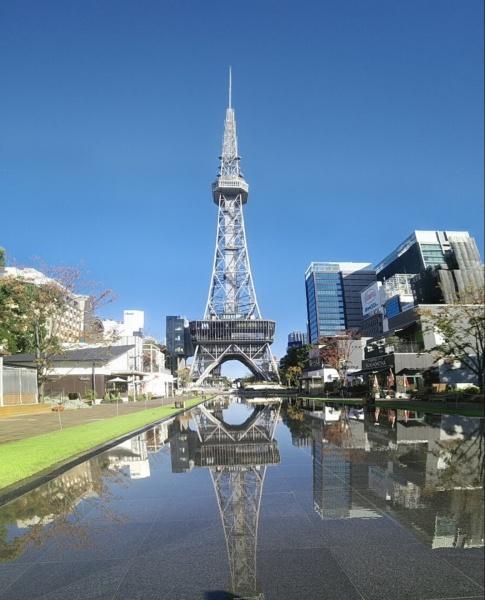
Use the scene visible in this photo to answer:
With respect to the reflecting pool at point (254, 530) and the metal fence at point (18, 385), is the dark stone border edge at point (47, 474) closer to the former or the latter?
the reflecting pool at point (254, 530)

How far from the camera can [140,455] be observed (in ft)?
45.6

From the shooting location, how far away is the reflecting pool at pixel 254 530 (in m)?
4.63

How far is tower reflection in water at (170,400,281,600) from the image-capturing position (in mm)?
5137

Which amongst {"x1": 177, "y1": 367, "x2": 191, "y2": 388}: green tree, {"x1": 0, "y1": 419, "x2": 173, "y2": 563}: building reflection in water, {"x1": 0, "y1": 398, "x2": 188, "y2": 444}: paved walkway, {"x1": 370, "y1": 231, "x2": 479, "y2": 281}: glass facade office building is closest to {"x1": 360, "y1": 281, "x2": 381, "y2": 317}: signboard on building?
{"x1": 370, "y1": 231, "x2": 479, "y2": 281}: glass facade office building

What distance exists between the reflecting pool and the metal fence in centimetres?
2517

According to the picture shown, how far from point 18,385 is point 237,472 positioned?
3046 cm

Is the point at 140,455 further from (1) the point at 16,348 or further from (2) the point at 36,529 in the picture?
(1) the point at 16,348

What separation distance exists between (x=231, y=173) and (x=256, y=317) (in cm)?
5068

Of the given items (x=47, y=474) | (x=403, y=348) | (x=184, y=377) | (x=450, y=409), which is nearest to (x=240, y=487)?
(x=47, y=474)

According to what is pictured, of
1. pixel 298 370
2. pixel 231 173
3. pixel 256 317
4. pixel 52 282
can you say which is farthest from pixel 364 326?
pixel 52 282

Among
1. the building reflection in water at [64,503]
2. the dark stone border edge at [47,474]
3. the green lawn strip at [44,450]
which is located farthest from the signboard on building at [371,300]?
the building reflection in water at [64,503]

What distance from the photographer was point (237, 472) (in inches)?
415

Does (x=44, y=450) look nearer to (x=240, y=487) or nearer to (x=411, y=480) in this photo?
(x=240, y=487)

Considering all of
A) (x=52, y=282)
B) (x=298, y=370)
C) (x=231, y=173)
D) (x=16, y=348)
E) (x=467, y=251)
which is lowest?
(x=298, y=370)
